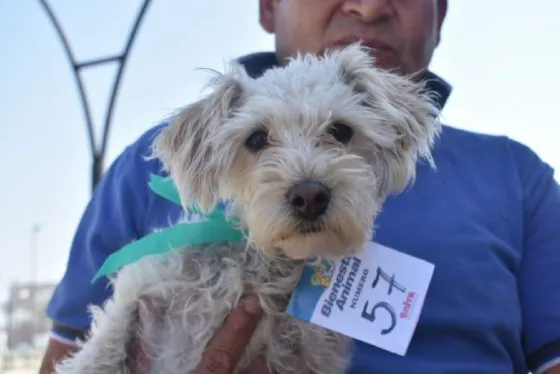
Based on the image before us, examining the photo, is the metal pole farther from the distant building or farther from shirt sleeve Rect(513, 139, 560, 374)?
the distant building

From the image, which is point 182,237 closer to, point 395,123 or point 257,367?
point 257,367

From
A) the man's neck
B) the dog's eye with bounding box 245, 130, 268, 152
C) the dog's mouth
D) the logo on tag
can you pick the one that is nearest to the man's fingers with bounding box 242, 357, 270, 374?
the logo on tag

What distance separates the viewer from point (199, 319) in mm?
2479

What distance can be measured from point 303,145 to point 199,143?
0.38 metres

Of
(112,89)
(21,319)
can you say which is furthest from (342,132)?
(21,319)

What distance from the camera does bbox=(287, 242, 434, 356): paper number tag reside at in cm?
247

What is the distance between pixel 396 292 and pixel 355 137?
1.71ft

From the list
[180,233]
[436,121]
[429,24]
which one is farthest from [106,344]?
[429,24]

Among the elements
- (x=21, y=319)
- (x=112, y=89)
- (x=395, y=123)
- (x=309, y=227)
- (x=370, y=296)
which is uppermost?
(x=395, y=123)

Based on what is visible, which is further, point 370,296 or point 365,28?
point 365,28

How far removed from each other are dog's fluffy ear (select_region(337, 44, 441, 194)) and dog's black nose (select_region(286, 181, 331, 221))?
393 mm

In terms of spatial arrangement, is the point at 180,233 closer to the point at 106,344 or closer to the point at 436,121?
the point at 106,344

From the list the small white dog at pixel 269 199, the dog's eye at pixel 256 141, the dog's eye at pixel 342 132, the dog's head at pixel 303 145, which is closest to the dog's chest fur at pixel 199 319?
the small white dog at pixel 269 199

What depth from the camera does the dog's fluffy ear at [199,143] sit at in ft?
8.55
